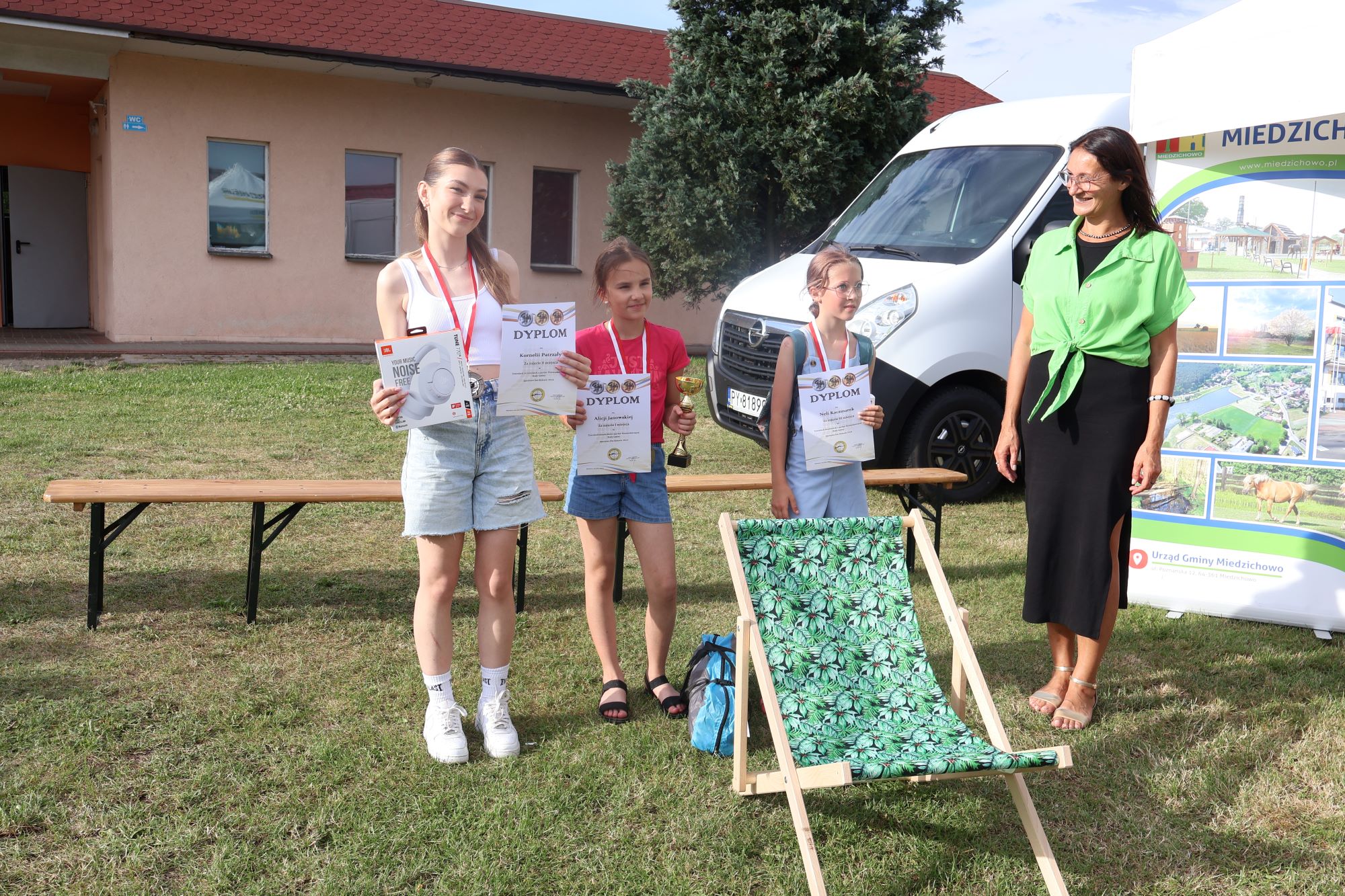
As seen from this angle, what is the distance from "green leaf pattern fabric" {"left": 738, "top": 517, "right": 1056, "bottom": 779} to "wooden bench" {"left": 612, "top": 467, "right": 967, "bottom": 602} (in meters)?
1.74

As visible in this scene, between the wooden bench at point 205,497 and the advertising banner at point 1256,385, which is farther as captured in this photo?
the advertising banner at point 1256,385

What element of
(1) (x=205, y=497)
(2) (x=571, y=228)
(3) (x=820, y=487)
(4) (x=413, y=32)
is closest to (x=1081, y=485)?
(3) (x=820, y=487)

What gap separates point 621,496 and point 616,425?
1.00 feet

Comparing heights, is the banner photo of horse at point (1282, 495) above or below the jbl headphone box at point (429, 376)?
below

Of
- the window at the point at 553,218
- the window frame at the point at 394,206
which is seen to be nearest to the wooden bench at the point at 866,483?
the window frame at the point at 394,206

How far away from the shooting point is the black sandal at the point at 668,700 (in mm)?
4082

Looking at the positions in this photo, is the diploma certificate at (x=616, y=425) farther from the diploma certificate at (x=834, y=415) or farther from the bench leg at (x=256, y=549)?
the bench leg at (x=256, y=549)

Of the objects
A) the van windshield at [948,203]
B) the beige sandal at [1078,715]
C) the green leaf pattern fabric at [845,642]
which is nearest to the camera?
the green leaf pattern fabric at [845,642]

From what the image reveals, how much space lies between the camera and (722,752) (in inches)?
150

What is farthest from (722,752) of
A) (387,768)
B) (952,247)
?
(952,247)

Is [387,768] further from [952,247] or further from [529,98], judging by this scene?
[529,98]

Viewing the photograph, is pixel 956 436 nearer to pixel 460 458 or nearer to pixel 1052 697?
pixel 1052 697

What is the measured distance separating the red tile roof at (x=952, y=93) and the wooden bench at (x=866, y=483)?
50.7 ft

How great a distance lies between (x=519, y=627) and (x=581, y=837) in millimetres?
1877
